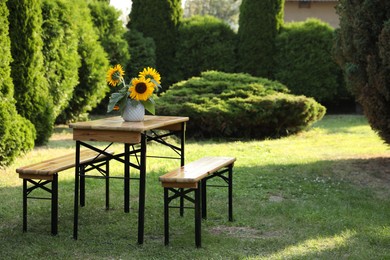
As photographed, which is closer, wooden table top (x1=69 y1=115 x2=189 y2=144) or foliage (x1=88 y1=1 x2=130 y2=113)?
wooden table top (x1=69 y1=115 x2=189 y2=144)

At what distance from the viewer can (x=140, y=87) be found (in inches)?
230

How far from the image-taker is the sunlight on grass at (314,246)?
5.20m

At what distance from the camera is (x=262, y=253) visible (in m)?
5.27

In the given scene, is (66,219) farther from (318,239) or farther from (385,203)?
(385,203)

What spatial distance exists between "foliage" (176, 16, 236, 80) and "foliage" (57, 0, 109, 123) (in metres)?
4.02

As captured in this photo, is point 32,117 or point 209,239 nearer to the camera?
point 209,239

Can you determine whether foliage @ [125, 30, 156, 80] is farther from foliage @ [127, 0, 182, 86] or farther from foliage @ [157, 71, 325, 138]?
foliage @ [157, 71, 325, 138]

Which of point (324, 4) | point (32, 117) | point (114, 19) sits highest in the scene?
point (324, 4)

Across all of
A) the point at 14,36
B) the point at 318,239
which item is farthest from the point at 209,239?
the point at 14,36

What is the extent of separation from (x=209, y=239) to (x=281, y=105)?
26.1 feet

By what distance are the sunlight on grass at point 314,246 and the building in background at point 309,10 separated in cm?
2176

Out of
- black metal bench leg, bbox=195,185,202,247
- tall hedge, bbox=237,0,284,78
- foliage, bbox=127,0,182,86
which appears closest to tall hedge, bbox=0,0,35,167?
black metal bench leg, bbox=195,185,202,247

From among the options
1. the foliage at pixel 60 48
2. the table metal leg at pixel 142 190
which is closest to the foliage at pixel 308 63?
the foliage at pixel 60 48

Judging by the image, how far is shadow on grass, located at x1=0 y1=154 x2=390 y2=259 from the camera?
5320 mm
